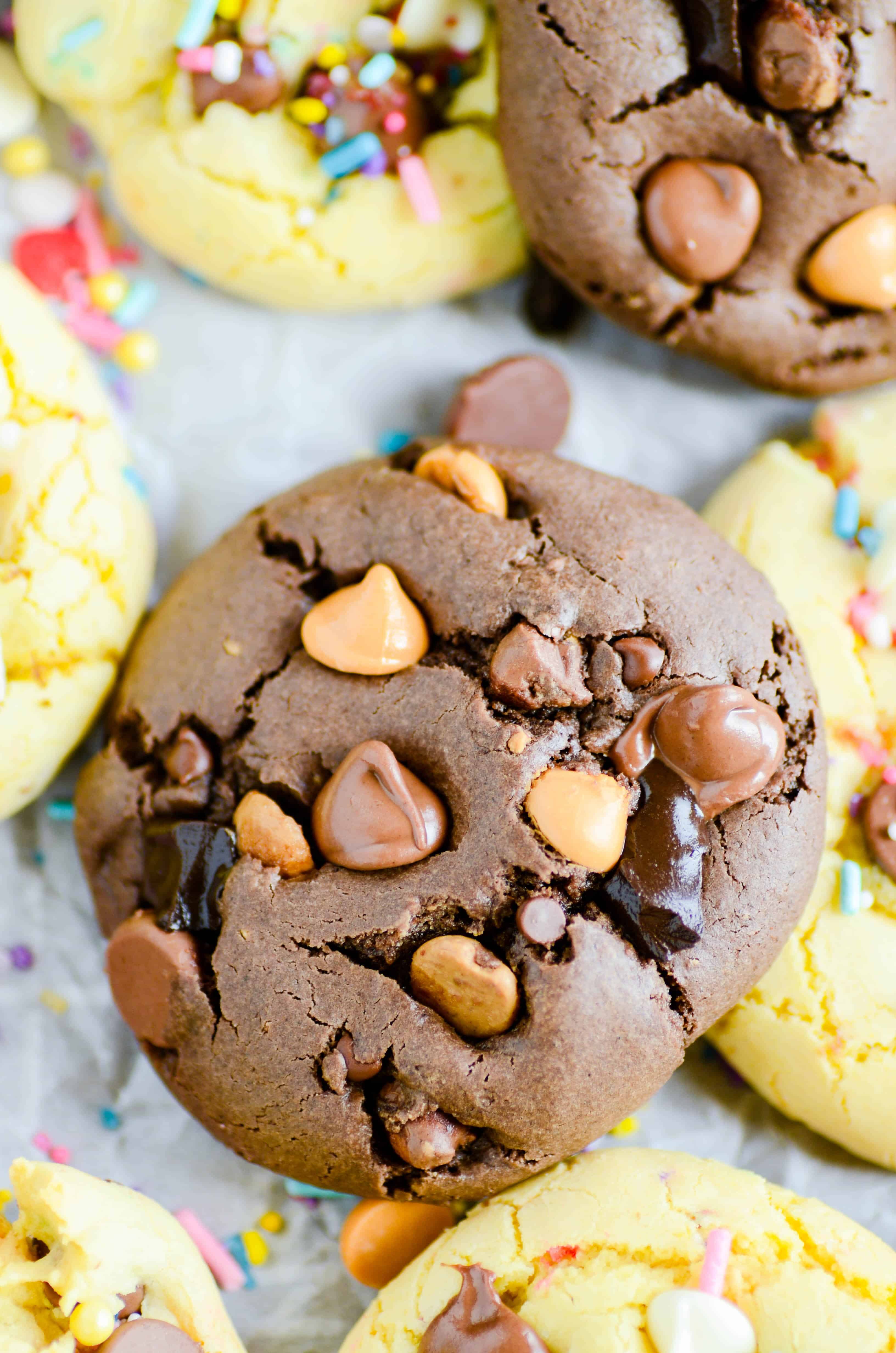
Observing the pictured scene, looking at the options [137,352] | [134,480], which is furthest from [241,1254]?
[137,352]

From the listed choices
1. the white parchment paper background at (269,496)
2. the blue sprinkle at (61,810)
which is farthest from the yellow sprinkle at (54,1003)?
the blue sprinkle at (61,810)

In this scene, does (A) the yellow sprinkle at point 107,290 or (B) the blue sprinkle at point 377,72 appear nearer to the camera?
(B) the blue sprinkle at point 377,72

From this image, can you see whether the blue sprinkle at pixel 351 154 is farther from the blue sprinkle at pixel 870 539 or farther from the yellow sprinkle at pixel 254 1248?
the yellow sprinkle at pixel 254 1248

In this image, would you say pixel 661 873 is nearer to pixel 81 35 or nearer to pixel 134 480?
pixel 134 480

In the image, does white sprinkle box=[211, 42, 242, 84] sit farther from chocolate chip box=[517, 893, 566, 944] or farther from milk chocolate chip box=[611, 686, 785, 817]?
chocolate chip box=[517, 893, 566, 944]

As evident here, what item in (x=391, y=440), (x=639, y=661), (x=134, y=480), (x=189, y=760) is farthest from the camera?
(x=391, y=440)

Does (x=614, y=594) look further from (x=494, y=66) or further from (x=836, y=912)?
(x=494, y=66)
